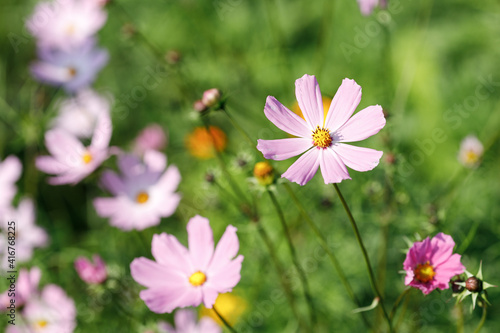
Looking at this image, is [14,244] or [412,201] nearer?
[412,201]

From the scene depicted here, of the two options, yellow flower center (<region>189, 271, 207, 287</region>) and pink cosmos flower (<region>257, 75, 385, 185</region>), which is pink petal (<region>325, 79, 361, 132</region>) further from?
yellow flower center (<region>189, 271, 207, 287</region>)

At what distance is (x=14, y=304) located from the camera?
1.29 m

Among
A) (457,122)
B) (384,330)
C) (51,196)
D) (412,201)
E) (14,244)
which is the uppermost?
(457,122)

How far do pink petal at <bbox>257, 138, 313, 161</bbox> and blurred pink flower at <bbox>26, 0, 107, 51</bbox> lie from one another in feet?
4.59

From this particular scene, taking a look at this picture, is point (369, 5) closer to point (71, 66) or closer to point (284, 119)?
point (284, 119)

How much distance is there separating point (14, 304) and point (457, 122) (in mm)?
1523

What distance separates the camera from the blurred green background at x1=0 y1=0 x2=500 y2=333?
142 cm

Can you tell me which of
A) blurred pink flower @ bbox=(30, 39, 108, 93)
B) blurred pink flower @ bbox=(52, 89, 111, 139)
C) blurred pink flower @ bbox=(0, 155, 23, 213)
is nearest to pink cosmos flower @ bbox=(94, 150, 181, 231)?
blurred pink flower @ bbox=(0, 155, 23, 213)

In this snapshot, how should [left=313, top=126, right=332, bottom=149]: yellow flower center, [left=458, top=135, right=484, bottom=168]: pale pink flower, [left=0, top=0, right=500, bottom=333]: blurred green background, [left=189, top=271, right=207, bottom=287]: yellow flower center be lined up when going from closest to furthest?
[left=313, top=126, right=332, bottom=149]: yellow flower center < [left=189, top=271, right=207, bottom=287]: yellow flower center < [left=458, top=135, right=484, bottom=168]: pale pink flower < [left=0, top=0, right=500, bottom=333]: blurred green background

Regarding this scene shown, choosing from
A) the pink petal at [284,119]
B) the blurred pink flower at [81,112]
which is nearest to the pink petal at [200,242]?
the pink petal at [284,119]

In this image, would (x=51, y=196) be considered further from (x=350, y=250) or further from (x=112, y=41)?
(x=350, y=250)

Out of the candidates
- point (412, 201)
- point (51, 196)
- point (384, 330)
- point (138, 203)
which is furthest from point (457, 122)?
point (51, 196)

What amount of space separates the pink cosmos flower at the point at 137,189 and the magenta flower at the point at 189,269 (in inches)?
14.7

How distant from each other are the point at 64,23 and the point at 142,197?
1103 millimetres
